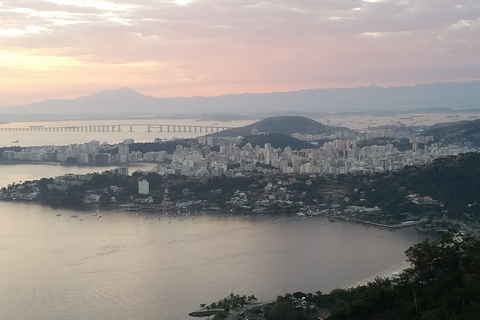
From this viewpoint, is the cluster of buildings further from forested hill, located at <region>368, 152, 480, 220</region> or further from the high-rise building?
forested hill, located at <region>368, 152, 480, 220</region>

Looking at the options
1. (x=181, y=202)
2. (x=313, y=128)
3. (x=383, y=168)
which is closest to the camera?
(x=181, y=202)

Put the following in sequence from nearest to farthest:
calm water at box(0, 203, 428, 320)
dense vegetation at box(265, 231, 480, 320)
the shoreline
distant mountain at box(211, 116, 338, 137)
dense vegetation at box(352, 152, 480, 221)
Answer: dense vegetation at box(265, 231, 480, 320), calm water at box(0, 203, 428, 320), the shoreline, dense vegetation at box(352, 152, 480, 221), distant mountain at box(211, 116, 338, 137)

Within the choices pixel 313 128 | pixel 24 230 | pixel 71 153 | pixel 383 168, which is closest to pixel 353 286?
pixel 24 230

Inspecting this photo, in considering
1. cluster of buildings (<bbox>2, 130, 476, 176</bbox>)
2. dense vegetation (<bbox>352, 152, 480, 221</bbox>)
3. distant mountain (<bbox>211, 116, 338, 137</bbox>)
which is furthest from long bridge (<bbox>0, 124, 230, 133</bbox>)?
dense vegetation (<bbox>352, 152, 480, 221</bbox>)

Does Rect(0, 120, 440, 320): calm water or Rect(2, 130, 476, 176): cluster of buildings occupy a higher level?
Rect(2, 130, 476, 176): cluster of buildings

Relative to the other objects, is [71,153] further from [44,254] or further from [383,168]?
[44,254]

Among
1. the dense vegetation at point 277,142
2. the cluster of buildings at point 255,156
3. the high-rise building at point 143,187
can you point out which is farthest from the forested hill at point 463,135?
the high-rise building at point 143,187
